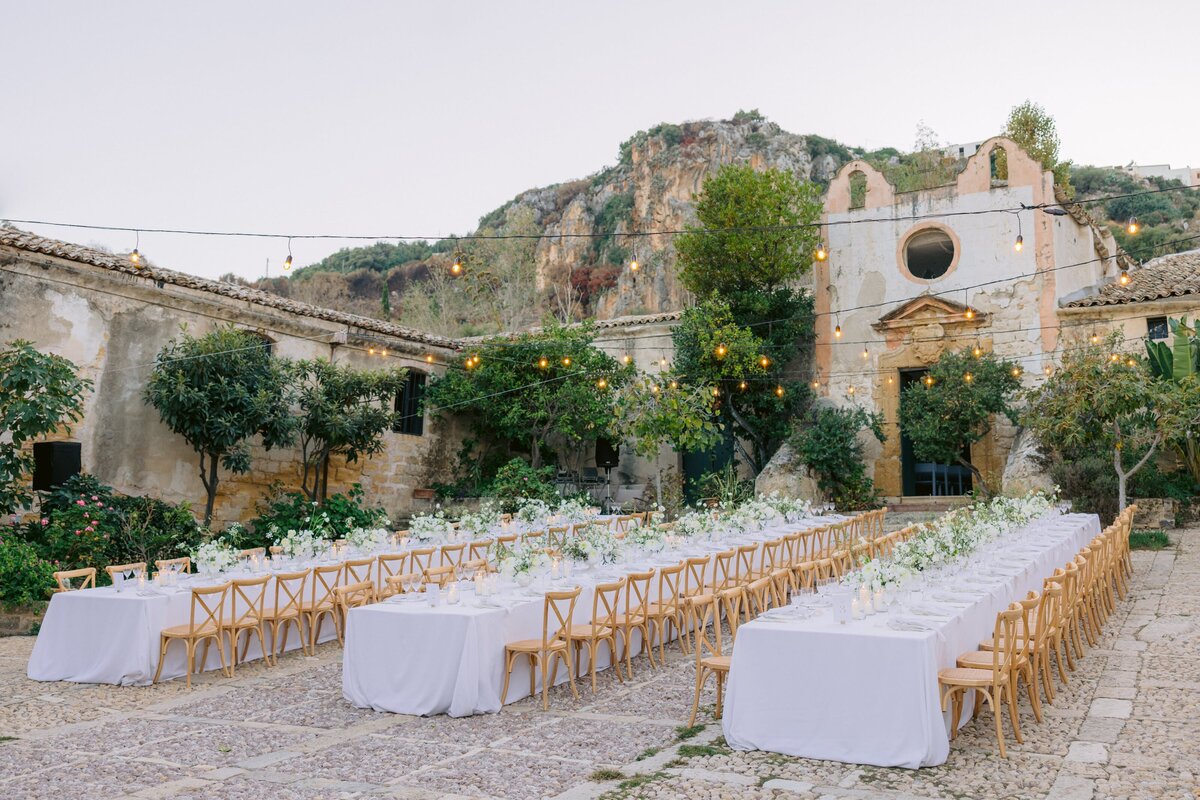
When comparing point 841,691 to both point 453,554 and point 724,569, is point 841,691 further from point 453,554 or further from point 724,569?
point 453,554

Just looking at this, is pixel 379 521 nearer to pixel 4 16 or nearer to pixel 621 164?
pixel 4 16

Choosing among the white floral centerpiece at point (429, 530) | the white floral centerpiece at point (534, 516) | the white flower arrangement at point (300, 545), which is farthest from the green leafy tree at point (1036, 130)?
the white flower arrangement at point (300, 545)

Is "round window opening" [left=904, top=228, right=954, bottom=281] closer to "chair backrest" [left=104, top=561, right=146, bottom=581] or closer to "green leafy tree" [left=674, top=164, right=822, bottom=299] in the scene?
"green leafy tree" [left=674, top=164, right=822, bottom=299]

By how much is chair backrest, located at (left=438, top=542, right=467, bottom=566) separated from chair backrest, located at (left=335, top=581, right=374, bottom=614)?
130cm

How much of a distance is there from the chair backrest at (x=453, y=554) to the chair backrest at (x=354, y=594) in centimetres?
130

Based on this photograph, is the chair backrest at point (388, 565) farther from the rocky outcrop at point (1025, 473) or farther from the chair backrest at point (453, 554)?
the rocky outcrop at point (1025, 473)

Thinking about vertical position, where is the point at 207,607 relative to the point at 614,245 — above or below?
below

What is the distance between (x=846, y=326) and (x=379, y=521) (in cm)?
1089

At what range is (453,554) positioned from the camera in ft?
36.5

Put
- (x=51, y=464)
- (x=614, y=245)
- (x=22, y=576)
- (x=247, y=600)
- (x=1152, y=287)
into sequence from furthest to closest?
(x=614, y=245)
(x=1152, y=287)
(x=51, y=464)
(x=22, y=576)
(x=247, y=600)

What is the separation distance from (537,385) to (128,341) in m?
7.41

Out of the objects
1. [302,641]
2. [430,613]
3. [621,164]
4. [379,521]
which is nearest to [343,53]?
[379,521]

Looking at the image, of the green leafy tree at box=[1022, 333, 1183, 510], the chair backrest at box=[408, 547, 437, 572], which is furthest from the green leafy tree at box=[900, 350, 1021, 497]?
the chair backrest at box=[408, 547, 437, 572]

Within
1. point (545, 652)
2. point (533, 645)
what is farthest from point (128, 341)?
point (545, 652)
